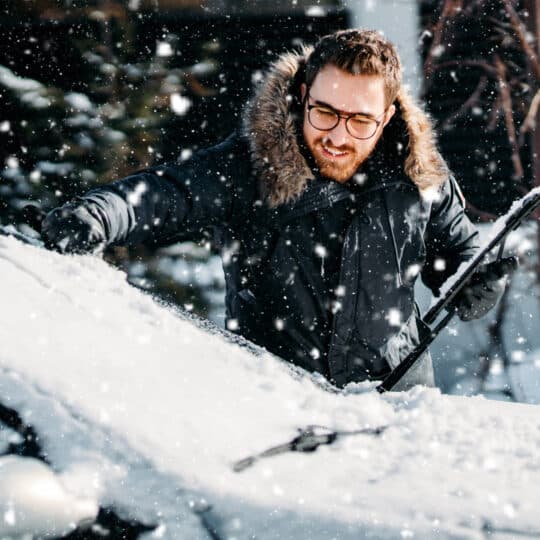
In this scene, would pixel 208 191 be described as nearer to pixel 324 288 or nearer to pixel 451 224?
pixel 324 288

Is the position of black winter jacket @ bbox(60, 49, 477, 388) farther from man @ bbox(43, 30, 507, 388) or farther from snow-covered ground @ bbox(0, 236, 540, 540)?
snow-covered ground @ bbox(0, 236, 540, 540)

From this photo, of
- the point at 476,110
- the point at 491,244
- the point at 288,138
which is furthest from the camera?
the point at 476,110

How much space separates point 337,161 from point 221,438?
4.96ft

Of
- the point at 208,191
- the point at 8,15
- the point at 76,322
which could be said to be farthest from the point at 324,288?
the point at 8,15

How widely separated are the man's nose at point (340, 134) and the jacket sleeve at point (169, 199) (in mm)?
413

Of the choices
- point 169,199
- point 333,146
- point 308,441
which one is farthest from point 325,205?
point 308,441

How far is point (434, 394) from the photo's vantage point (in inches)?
57.1

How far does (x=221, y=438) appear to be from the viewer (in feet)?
3.26

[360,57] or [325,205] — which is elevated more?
[360,57]

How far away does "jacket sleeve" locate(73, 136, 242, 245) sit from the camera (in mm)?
1939

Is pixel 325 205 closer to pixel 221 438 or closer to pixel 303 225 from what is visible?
pixel 303 225

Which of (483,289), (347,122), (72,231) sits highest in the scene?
(347,122)

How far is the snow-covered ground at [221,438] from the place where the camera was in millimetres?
848

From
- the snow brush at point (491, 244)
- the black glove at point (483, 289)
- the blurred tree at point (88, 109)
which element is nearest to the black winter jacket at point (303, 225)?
the black glove at point (483, 289)
